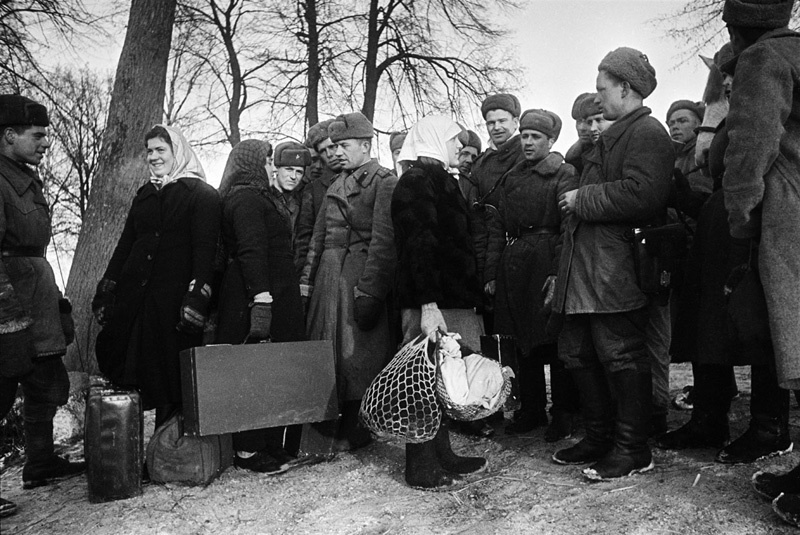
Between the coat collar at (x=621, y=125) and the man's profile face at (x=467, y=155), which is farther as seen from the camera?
the man's profile face at (x=467, y=155)

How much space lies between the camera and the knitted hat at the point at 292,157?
15.7 ft

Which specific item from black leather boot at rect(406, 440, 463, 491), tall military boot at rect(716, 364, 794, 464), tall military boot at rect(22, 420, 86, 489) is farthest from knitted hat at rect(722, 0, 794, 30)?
tall military boot at rect(22, 420, 86, 489)

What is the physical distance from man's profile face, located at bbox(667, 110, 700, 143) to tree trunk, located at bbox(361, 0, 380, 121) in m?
8.34

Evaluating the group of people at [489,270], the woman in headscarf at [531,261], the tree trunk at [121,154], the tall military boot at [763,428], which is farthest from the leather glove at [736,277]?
the tree trunk at [121,154]

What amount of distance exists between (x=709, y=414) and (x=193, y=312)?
2.83 meters

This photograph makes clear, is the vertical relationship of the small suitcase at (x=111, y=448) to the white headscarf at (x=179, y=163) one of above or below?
below

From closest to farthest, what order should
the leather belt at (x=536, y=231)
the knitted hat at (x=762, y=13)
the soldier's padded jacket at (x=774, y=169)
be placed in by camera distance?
the soldier's padded jacket at (x=774, y=169), the knitted hat at (x=762, y=13), the leather belt at (x=536, y=231)

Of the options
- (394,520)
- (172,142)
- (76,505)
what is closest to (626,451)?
(394,520)

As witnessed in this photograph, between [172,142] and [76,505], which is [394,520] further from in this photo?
[172,142]

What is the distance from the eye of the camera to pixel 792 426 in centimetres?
411

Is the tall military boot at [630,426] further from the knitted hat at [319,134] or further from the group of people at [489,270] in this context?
the knitted hat at [319,134]

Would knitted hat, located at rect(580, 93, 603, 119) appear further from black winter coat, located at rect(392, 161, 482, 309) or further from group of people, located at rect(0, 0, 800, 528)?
black winter coat, located at rect(392, 161, 482, 309)

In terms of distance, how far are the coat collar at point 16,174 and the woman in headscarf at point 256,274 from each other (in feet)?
3.52

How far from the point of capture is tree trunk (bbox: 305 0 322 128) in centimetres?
1279
